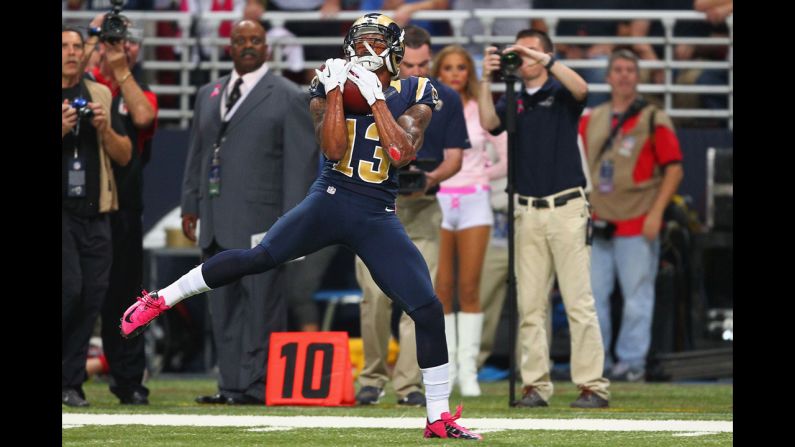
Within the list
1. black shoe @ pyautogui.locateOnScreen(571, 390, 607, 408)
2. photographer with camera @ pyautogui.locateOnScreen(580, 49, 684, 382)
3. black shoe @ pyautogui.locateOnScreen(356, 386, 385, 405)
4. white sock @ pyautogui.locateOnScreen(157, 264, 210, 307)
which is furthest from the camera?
photographer with camera @ pyautogui.locateOnScreen(580, 49, 684, 382)

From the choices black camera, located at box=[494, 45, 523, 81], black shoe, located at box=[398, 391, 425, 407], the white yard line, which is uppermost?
black camera, located at box=[494, 45, 523, 81]

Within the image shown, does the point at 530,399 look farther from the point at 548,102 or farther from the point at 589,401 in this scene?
the point at 548,102

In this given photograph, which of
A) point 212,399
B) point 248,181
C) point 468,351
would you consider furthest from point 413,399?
point 248,181

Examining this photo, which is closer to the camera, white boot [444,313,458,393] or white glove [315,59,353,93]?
white glove [315,59,353,93]

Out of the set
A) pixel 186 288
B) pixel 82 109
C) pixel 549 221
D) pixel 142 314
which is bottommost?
pixel 142 314

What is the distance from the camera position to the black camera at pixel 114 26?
370 inches

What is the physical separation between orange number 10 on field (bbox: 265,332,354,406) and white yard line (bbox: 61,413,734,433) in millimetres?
1057

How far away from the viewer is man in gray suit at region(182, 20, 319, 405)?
9.41 meters

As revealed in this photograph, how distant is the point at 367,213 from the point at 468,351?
3.62m

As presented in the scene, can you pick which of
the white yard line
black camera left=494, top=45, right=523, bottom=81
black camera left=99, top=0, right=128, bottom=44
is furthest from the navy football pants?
black camera left=99, top=0, right=128, bottom=44

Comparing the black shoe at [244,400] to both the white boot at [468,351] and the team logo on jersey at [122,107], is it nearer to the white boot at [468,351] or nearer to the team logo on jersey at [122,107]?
the white boot at [468,351]

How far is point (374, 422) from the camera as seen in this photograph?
7.87 m

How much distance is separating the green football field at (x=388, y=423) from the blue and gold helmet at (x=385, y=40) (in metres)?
1.67

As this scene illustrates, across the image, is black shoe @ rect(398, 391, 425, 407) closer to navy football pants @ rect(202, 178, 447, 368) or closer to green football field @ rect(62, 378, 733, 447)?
green football field @ rect(62, 378, 733, 447)
